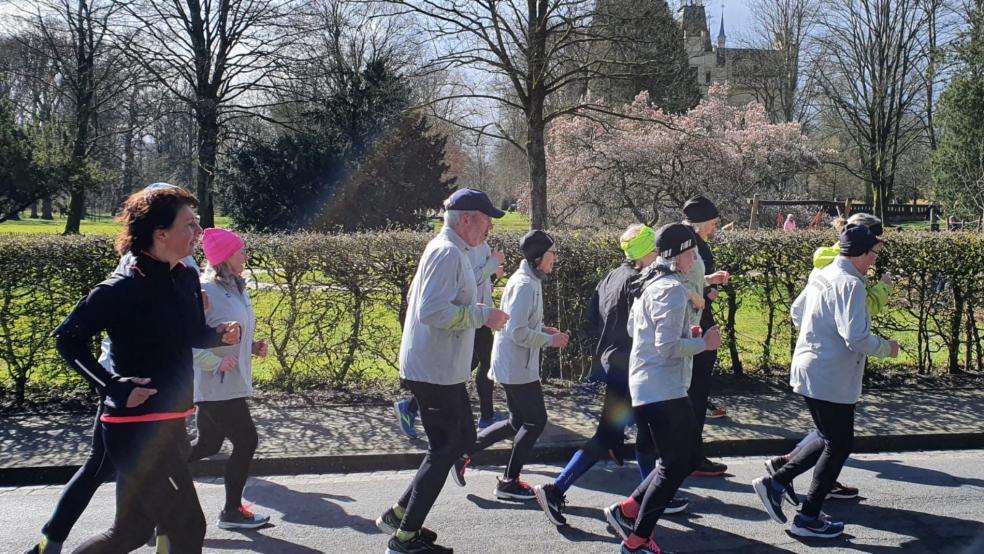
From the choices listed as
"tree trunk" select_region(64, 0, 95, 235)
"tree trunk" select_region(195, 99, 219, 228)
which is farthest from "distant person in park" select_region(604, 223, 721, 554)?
"tree trunk" select_region(64, 0, 95, 235)

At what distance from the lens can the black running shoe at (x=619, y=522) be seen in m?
4.40

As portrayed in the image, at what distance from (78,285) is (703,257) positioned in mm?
5675

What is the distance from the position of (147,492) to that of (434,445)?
1461 mm

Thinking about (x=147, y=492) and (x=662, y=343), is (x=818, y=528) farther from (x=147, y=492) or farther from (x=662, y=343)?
(x=147, y=492)

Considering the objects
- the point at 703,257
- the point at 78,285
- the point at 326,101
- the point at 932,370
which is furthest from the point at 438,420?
the point at 326,101

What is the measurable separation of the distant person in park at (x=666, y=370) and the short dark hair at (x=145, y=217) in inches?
93.2

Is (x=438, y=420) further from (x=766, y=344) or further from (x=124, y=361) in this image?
(x=766, y=344)

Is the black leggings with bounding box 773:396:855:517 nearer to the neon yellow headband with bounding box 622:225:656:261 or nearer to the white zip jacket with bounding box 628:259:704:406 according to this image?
the white zip jacket with bounding box 628:259:704:406

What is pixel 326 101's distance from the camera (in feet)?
93.6

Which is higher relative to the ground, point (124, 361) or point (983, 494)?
point (124, 361)

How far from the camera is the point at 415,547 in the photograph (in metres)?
4.16

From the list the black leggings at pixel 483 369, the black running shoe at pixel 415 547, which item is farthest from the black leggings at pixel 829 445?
the black leggings at pixel 483 369

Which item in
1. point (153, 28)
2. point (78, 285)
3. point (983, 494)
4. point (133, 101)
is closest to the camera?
point (983, 494)

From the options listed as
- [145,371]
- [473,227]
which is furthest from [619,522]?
[145,371]
